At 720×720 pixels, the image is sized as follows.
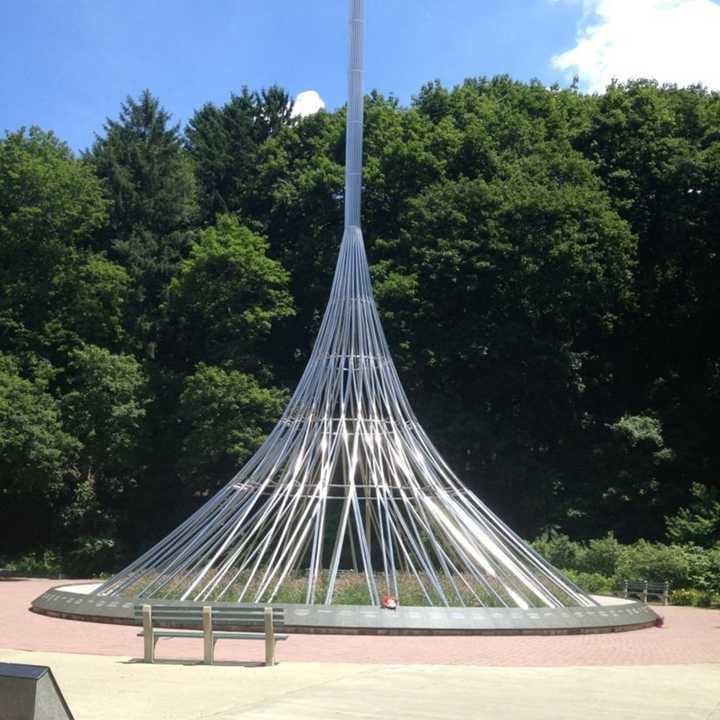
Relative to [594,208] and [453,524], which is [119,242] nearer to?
[594,208]

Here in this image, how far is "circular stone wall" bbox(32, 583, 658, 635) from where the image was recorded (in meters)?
15.2

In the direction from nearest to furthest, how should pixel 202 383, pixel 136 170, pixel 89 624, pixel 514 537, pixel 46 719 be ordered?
pixel 46 719 < pixel 89 624 < pixel 514 537 < pixel 202 383 < pixel 136 170

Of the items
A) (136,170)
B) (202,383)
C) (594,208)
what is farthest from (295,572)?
(136,170)

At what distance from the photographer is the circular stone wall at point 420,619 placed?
15.2 metres

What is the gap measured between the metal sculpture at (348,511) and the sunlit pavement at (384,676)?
72.5 inches

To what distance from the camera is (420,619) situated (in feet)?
50.3

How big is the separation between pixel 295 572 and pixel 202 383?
1116 centimetres

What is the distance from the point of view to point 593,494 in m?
30.7

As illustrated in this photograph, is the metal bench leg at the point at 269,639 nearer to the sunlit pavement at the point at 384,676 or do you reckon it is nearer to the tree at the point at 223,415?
the sunlit pavement at the point at 384,676

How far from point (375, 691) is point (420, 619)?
5.54 m

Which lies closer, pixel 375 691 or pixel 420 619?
pixel 375 691

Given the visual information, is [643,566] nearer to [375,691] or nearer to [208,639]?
[208,639]

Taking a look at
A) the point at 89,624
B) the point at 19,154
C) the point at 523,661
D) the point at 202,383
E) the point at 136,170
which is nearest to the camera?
the point at 523,661

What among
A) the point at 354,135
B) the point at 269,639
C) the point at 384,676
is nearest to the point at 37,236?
the point at 354,135
